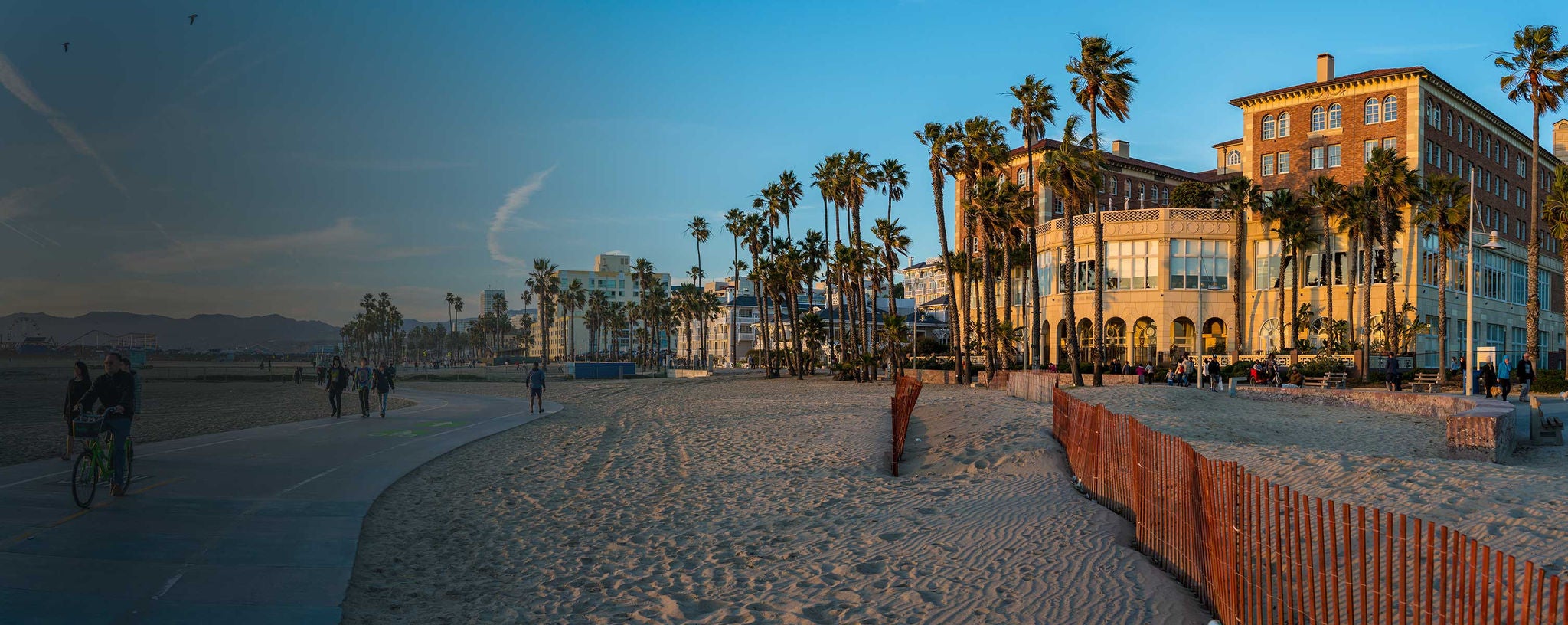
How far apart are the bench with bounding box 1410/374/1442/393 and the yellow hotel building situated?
43.6 feet

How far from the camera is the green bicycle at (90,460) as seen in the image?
10180mm

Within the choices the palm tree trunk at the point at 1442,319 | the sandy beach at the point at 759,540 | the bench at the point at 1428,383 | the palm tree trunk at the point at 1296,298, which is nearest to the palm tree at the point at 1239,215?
the palm tree trunk at the point at 1296,298

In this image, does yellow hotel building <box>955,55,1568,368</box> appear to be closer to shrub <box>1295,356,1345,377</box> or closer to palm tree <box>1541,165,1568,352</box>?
palm tree <box>1541,165,1568,352</box>

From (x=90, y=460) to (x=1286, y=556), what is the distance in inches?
483

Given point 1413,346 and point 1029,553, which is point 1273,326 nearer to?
point 1413,346

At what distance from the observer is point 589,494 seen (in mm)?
12734

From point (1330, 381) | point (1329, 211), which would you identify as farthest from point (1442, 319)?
point (1329, 211)

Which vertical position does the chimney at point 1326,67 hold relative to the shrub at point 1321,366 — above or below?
above

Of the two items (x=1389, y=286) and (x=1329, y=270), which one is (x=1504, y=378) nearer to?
(x=1389, y=286)

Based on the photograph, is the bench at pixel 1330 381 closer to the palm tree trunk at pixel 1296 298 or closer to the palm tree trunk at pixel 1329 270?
the palm tree trunk at pixel 1329 270

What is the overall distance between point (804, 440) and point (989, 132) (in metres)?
34.2

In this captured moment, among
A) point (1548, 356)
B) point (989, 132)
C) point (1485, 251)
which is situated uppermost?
point (989, 132)

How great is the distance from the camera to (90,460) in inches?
408

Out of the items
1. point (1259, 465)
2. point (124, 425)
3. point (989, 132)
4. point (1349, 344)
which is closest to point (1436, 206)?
point (1349, 344)
